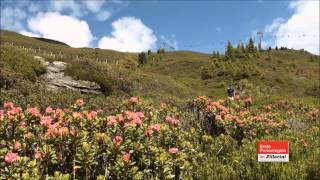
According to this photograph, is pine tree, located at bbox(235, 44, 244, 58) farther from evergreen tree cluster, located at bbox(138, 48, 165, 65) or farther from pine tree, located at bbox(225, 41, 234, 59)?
evergreen tree cluster, located at bbox(138, 48, 165, 65)

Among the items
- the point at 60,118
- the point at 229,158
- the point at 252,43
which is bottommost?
the point at 229,158

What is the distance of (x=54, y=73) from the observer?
25016mm

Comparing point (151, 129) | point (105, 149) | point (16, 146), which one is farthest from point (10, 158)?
point (151, 129)

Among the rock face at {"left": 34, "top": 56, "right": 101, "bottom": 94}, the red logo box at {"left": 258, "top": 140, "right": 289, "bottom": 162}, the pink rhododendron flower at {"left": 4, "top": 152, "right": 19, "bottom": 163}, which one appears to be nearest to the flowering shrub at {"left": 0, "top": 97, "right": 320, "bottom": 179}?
the pink rhododendron flower at {"left": 4, "top": 152, "right": 19, "bottom": 163}

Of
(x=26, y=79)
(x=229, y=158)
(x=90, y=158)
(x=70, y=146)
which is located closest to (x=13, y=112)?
(x=70, y=146)

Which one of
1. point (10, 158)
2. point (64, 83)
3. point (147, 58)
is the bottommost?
point (10, 158)

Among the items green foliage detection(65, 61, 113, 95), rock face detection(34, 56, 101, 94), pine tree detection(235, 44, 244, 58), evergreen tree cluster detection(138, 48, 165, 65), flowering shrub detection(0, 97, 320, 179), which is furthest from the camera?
evergreen tree cluster detection(138, 48, 165, 65)

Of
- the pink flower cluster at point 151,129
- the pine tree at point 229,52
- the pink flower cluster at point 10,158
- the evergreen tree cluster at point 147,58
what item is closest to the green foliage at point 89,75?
the pink flower cluster at point 151,129

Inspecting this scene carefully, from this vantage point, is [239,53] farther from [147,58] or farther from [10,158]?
[10,158]

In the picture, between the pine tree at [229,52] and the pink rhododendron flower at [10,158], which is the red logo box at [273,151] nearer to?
the pink rhododendron flower at [10,158]

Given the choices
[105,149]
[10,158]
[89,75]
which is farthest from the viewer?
[89,75]

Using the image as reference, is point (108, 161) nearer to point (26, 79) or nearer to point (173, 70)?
point (26, 79)

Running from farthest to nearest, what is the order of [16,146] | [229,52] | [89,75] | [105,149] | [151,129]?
[229,52], [89,75], [151,129], [105,149], [16,146]

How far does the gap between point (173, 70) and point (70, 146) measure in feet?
309
